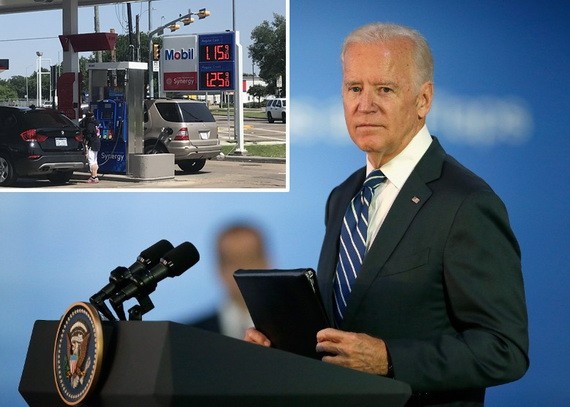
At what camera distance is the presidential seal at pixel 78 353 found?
54.8 inches

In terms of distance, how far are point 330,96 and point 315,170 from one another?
15.1 inches

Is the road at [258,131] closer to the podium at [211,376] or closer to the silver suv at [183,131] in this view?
the silver suv at [183,131]

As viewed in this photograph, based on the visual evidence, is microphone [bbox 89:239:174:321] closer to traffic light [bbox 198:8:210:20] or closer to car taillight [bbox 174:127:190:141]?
traffic light [bbox 198:8:210:20]

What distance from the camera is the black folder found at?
1634 millimetres

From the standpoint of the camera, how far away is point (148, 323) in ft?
4.43

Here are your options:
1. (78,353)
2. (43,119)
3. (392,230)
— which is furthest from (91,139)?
(78,353)

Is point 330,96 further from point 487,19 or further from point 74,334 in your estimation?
point 74,334

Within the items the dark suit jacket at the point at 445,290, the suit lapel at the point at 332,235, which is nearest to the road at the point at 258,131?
the suit lapel at the point at 332,235

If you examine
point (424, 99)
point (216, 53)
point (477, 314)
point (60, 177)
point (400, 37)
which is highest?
point (216, 53)

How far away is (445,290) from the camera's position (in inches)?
70.1

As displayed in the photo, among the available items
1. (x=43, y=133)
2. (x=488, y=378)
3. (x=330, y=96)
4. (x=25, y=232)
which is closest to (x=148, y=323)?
(x=488, y=378)

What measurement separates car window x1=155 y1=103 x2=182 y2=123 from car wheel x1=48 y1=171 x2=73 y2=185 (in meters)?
0.76

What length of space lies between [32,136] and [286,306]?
479cm

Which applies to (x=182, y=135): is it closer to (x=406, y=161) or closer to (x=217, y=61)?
(x=217, y=61)
